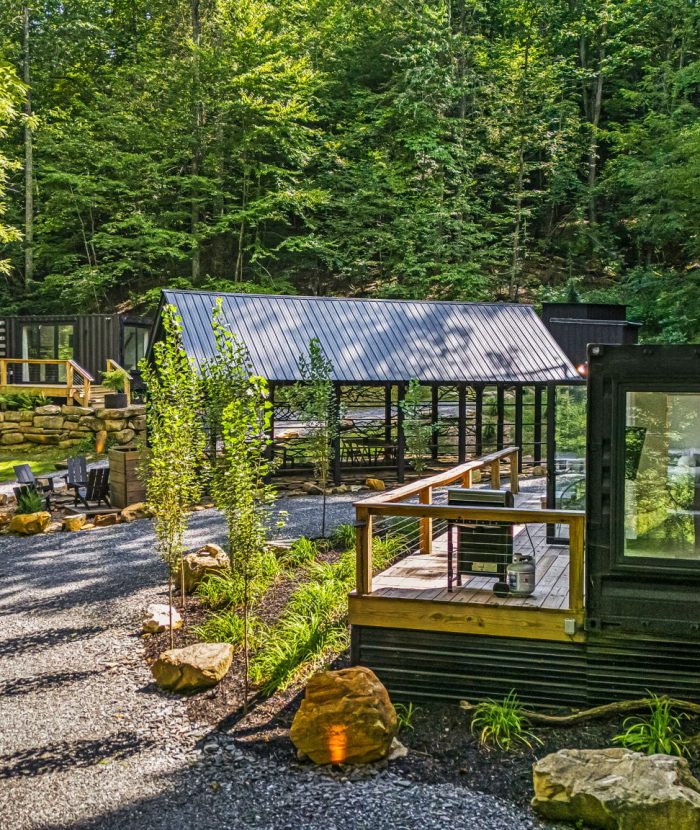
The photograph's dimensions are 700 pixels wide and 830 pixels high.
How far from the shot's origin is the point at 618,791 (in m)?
3.92

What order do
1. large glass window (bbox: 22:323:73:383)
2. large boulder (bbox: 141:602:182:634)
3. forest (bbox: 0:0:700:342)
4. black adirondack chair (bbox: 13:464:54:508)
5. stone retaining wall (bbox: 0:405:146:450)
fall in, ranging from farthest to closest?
forest (bbox: 0:0:700:342), large glass window (bbox: 22:323:73:383), stone retaining wall (bbox: 0:405:146:450), black adirondack chair (bbox: 13:464:54:508), large boulder (bbox: 141:602:182:634)

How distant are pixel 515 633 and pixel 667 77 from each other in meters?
22.6

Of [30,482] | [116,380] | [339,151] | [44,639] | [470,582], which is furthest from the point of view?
[339,151]

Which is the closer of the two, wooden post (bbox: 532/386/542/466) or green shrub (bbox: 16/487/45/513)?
green shrub (bbox: 16/487/45/513)

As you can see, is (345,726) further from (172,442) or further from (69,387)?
(69,387)

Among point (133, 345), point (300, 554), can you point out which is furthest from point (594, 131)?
point (300, 554)

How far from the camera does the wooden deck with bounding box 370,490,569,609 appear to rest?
5312 mm

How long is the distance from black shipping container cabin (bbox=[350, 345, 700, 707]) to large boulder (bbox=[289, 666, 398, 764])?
2.47ft

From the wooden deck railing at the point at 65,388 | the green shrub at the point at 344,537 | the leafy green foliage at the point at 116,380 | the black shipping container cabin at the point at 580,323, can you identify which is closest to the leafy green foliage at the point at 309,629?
the green shrub at the point at 344,537

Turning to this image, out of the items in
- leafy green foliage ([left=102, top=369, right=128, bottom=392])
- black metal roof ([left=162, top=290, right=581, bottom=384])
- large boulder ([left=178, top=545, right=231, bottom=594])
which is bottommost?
large boulder ([left=178, top=545, right=231, bottom=594])

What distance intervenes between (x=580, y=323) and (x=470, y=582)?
9.15m

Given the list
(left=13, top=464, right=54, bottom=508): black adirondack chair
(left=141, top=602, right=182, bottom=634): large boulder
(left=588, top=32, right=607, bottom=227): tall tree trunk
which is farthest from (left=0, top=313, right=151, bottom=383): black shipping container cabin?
(left=588, top=32, right=607, bottom=227): tall tree trunk

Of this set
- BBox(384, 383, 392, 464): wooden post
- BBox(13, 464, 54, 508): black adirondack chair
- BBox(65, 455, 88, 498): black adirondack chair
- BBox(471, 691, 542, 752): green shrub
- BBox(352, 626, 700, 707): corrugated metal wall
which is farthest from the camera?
BBox(384, 383, 392, 464): wooden post

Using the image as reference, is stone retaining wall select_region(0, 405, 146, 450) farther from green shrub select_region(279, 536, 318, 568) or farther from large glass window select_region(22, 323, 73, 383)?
green shrub select_region(279, 536, 318, 568)
